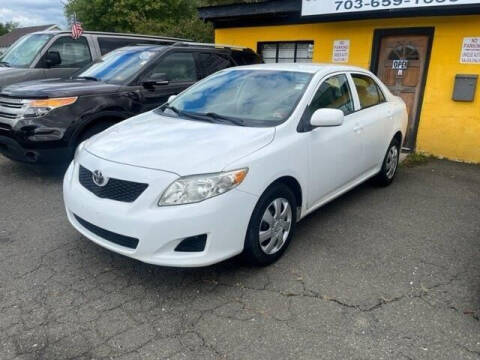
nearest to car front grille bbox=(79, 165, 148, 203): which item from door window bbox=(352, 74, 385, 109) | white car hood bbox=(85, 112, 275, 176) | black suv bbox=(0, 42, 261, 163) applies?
white car hood bbox=(85, 112, 275, 176)

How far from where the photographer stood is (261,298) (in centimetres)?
301

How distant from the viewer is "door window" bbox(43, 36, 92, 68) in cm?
782

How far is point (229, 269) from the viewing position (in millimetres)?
3371

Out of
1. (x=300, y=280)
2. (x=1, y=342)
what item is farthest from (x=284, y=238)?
(x=1, y=342)

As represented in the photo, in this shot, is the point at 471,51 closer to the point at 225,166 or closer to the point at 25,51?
the point at 225,166

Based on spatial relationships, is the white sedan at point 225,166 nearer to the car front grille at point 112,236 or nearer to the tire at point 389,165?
the car front grille at point 112,236

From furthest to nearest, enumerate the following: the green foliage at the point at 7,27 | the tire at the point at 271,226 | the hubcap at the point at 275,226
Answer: the green foliage at the point at 7,27 < the hubcap at the point at 275,226 < the tire at the point at 271,226

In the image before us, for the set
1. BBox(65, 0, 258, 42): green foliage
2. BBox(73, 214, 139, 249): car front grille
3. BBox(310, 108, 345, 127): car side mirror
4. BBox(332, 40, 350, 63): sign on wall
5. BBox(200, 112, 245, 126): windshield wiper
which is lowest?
BBox(73, 214, 139, 249): car front grille

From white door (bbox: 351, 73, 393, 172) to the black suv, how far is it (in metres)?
2.89

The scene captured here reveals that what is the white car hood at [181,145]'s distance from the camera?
290cm

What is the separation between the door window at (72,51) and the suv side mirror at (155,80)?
111 inches

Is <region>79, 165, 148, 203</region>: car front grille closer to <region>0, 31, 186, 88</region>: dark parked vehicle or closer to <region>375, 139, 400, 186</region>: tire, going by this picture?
<region>375, 139, 400, 186</region>: tire

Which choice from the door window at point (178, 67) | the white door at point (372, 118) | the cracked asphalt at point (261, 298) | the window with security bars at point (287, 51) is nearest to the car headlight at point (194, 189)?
the cracked asphalt at point (261, 298)

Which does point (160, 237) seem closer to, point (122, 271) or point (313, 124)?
point (122, 271)
